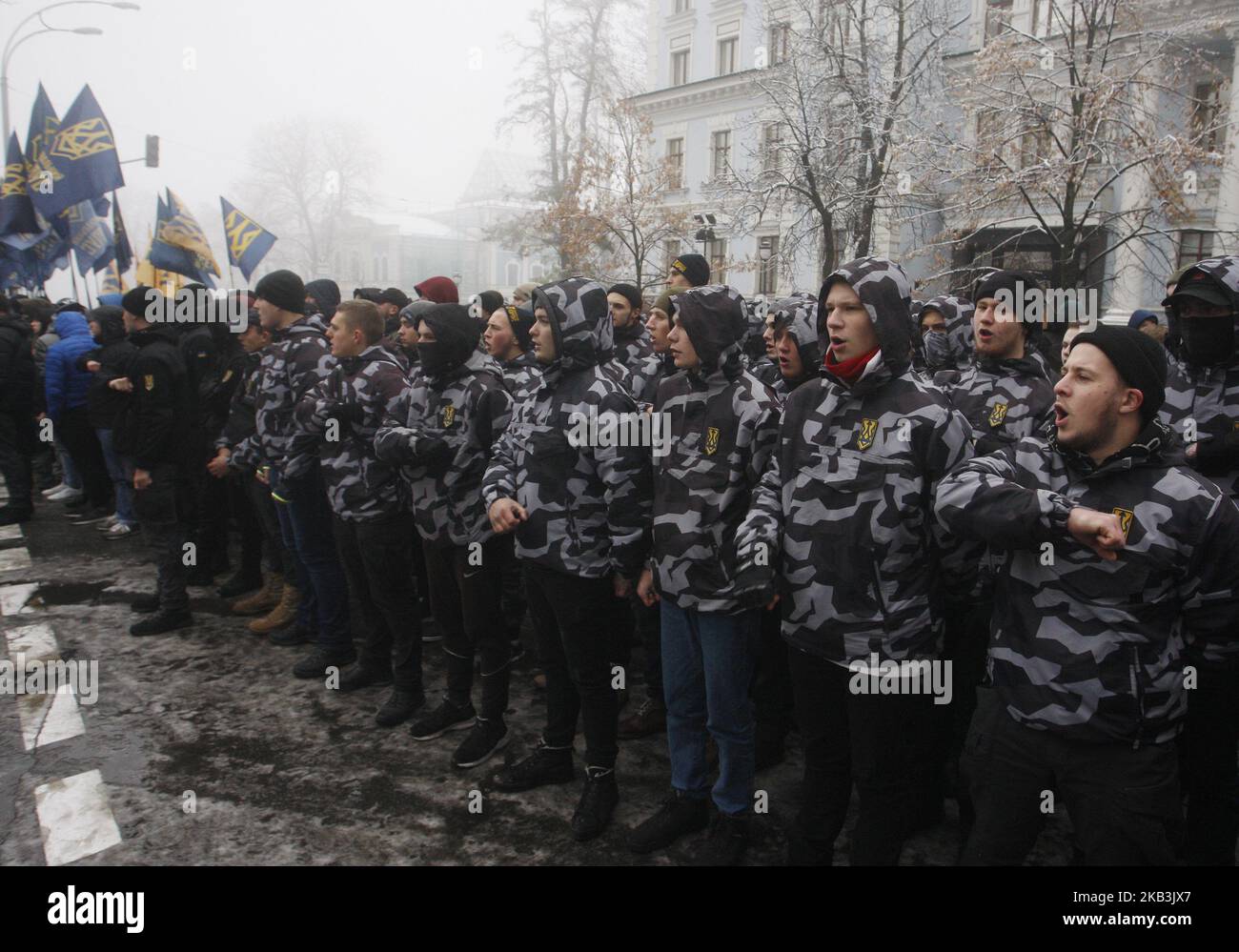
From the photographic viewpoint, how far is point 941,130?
1688 centimetres

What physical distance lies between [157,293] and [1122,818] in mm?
7195

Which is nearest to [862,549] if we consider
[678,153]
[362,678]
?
[362,678]

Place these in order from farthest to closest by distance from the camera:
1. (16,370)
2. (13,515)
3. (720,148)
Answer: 1. (720,148)
2. (13,515)
3. (16,370)

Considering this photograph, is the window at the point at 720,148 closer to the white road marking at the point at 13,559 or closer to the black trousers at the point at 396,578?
the white road marking at the point at 13,559

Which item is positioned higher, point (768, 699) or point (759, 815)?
point (768, 699)

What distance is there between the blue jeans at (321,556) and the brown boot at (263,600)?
119 cm

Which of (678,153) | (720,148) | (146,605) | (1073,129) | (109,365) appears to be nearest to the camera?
(146,605)

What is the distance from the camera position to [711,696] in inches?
128

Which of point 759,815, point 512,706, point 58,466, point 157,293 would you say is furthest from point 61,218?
point 759,815

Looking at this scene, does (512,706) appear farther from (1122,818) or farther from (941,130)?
(941,130)

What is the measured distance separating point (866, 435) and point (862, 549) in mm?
376

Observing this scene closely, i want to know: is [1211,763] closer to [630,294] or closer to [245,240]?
[630,294]

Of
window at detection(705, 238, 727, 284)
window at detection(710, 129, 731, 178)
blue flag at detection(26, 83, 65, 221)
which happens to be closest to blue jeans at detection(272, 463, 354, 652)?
blue flag at detection(26, 83, 65, 221)

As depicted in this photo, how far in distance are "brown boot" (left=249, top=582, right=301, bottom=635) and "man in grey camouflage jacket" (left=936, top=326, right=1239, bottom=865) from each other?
4994 millimetres
